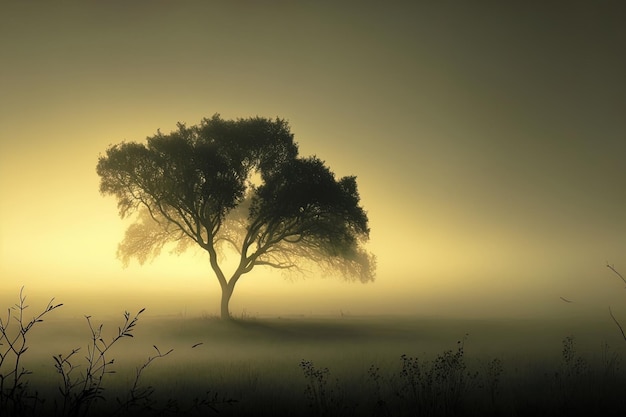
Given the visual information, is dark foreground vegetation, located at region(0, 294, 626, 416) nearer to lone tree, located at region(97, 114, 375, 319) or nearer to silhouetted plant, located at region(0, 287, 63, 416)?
silhouetted plant, located at region(0, 287, 63, 416)

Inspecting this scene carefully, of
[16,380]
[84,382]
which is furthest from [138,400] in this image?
[16,380]

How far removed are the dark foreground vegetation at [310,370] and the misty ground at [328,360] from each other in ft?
0.23

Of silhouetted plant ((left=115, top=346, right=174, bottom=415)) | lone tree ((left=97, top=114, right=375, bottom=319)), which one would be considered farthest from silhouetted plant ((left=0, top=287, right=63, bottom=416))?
lone tree ((left=97, top=114, right=375, bottom=319))

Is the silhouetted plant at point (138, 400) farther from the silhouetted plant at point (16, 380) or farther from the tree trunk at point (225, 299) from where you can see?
the tree trunk at point (225, 299)

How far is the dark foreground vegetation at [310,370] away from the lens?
1280 cm

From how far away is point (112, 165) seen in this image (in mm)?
43312

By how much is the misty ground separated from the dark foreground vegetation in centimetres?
7

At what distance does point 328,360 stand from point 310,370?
25.3ft

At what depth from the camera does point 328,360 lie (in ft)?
82.0

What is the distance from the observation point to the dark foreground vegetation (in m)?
12.8

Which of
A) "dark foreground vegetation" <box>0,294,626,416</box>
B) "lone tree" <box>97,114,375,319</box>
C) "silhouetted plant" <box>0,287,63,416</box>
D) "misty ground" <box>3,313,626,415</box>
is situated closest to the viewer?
"silhouetted plant" <box>0,287,63,416</box>

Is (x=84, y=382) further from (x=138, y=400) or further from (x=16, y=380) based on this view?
(x=16, y=380)

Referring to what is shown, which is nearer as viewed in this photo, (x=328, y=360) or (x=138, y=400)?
(x=138, y=400)

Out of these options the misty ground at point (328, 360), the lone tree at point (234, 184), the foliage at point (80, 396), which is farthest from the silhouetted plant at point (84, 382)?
the lone tree at point (234, 184)
